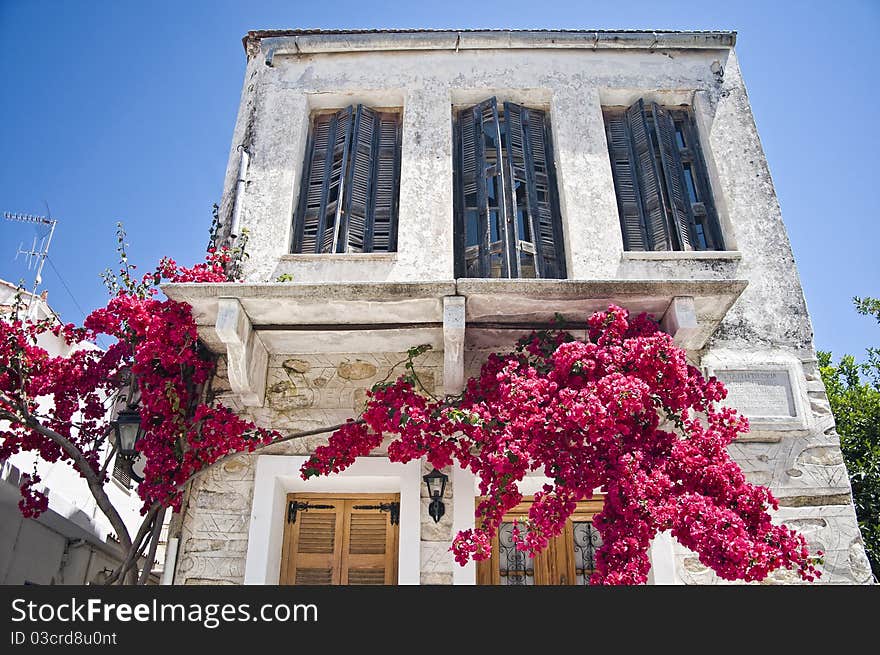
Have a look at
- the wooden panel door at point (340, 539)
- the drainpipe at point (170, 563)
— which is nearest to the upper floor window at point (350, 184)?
the wooden panel door at point (340, 539)

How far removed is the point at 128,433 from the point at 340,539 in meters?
1.90

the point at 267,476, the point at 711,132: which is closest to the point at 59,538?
the point at 267,476

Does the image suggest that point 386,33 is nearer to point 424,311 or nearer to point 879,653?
point 424,311

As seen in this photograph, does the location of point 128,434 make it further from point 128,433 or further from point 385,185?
point 385,185

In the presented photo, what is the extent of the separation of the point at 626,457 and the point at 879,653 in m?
1.92

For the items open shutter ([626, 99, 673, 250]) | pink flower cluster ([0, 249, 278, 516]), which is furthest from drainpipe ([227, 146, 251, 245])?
open shutter ([626, 99, 673, 250])

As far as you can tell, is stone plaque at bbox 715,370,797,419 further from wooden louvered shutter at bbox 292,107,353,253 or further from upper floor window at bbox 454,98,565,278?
wooden louvered shutter at bbox 292,107,353,253

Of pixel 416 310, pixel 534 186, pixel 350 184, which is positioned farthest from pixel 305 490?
pixel 534 186

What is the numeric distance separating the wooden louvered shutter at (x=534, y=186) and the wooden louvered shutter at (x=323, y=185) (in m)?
1.69

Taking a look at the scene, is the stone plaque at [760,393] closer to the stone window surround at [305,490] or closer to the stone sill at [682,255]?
the stone sill at [682,255]

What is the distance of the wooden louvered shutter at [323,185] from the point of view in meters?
7.62

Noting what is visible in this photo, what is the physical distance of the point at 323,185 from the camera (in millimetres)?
8000

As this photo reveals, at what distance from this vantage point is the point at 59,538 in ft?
30.9

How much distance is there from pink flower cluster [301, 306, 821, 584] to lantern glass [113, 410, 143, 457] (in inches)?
55.4
